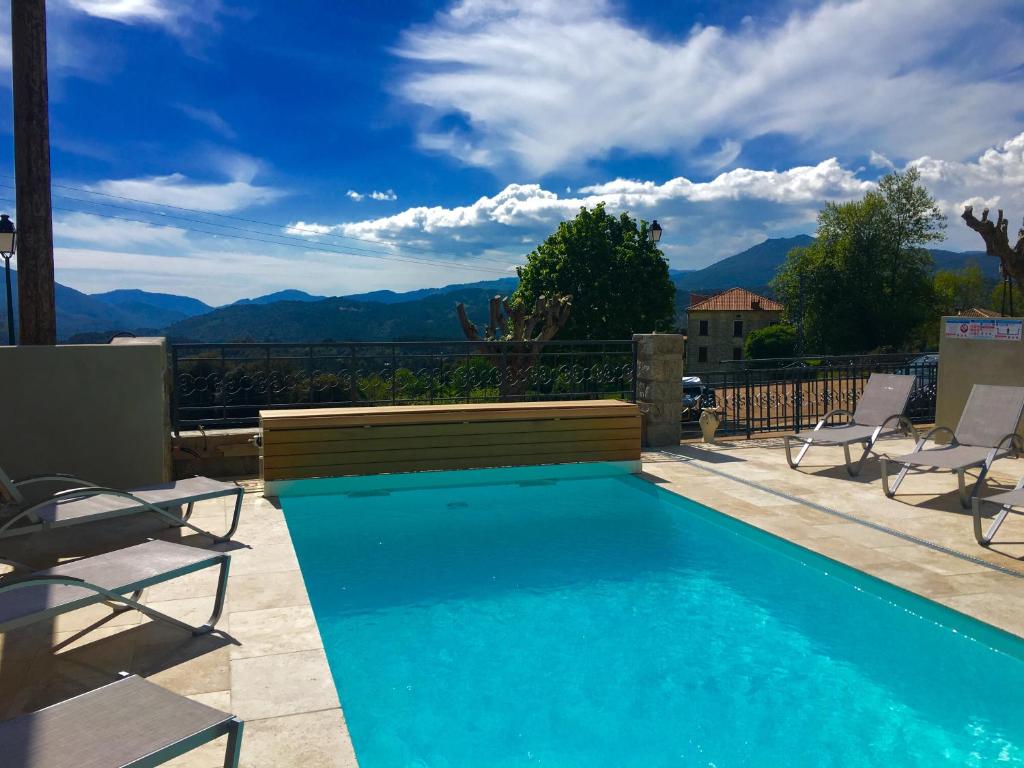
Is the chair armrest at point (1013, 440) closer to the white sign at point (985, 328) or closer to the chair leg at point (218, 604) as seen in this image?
the white sign at point (985, 328)

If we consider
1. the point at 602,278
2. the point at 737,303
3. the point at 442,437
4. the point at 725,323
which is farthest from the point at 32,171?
the point at 737,303

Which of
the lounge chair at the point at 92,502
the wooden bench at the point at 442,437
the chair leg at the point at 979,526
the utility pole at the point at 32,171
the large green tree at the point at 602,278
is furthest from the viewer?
the large green tree at the point at 602,278

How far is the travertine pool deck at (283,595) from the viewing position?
2.68 meters

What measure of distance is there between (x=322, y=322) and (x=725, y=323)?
44.7 m

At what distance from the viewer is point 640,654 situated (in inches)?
140

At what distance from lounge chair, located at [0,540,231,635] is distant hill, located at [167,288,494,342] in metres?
64.7

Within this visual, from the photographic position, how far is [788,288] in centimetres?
4528

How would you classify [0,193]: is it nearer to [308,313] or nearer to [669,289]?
[669,289]

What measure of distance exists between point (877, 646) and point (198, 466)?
5944 mm

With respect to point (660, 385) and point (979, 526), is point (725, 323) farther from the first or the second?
point (979, 526)

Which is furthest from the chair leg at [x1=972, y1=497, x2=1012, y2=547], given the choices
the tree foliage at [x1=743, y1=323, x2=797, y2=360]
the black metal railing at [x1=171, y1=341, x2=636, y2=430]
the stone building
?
the stone building

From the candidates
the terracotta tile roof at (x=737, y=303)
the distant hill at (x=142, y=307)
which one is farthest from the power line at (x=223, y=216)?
the distant hill at (x=142, y=307)

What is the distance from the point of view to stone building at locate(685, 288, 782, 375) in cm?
7750

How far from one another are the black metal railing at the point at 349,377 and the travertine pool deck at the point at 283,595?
116 centimetres
